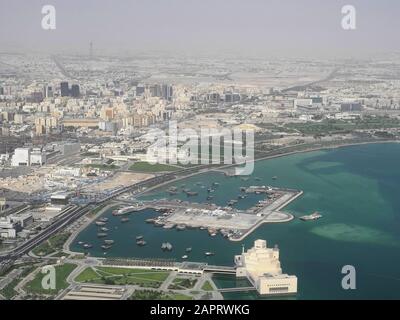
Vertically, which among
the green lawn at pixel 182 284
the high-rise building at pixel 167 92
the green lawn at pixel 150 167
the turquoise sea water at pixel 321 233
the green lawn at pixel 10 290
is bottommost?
the turquoise sea water at pixel 321 233

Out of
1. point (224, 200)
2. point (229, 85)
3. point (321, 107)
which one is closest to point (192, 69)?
point (229, 85)

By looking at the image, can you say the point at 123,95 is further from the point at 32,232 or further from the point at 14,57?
the point at 32,232

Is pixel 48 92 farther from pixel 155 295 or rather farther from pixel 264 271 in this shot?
pixel 155 295

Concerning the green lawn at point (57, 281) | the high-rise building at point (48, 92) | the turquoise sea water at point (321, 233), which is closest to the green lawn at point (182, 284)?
the turquoise sea water at point (321, 233)

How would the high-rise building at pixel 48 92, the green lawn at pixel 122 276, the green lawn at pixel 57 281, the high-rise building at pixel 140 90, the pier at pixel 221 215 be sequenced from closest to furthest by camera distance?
the green lawn at pixel 57 281
the green lawn at pixel 122 276
the pier at pixel 221 215
the high-rise building at pixel 48 92
the high-rise building at pixel 140 90

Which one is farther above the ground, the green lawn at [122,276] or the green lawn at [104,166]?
the green lawn at [104,166]

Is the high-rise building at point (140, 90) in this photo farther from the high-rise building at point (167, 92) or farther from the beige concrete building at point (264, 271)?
the beige concrete building at point (264, 271)

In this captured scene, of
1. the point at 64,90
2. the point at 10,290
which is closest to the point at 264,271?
the point at 10,290
